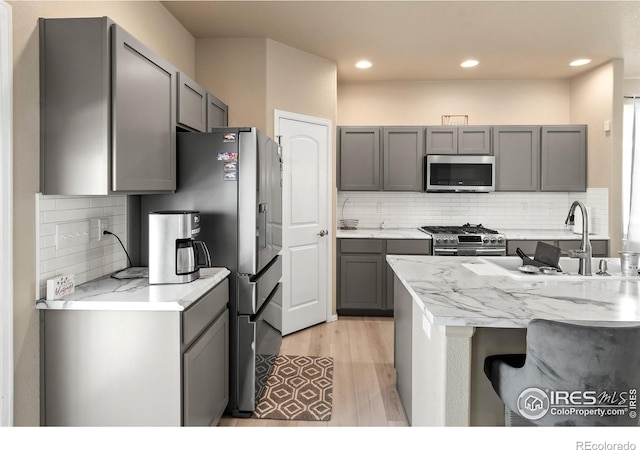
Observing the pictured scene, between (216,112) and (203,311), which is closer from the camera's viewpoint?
(203,311)

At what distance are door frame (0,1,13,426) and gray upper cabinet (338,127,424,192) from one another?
3.68 m

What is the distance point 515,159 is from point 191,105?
12.5ft

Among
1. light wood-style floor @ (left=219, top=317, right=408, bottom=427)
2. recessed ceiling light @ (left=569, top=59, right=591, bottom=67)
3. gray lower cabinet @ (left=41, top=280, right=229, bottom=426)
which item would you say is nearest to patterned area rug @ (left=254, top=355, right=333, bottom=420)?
light wood-style floor @ (left=219, top=317, right=408, bottom=427)

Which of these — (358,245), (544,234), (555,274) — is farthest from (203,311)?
(544,234)

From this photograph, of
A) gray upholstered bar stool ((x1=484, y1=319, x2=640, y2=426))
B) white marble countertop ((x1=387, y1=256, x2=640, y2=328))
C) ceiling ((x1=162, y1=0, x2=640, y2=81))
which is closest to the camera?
gray upholstered bar stool ((x1=484, y1=319, x2=640, y2=426))

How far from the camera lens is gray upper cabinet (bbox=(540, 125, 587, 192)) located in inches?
196

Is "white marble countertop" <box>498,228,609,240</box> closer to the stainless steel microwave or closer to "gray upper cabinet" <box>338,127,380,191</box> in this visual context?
the stainless steel microwave

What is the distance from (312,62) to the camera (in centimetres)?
441

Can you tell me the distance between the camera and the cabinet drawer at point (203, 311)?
6.40 feet

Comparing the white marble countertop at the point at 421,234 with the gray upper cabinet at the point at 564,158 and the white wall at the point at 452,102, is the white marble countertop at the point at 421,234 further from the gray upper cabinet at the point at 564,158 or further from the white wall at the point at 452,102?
the white wall at the point at 452,102

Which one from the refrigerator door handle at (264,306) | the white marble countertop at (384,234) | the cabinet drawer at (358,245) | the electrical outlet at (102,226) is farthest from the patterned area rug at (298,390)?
the white marble countertop at (384,234)

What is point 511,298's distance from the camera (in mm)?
1861

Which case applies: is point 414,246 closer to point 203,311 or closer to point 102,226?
point 203,311
